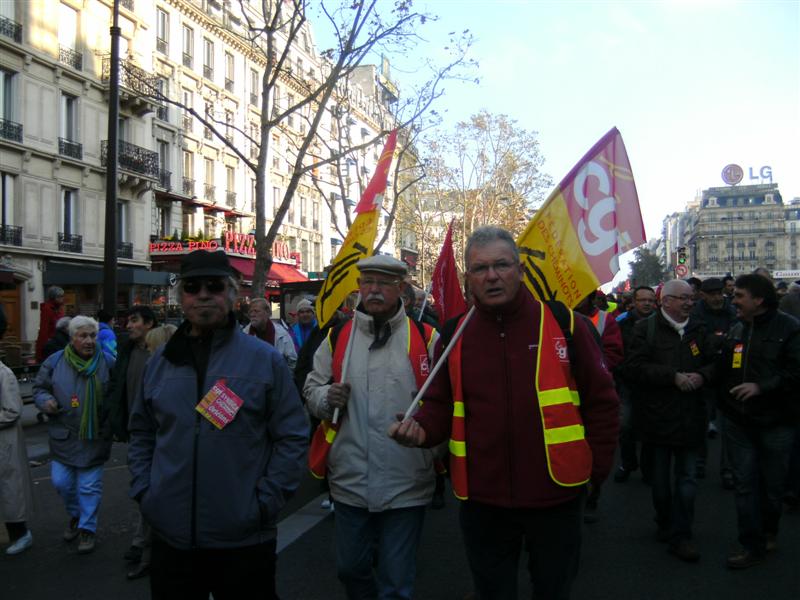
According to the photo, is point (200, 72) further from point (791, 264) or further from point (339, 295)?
point (791, 264)

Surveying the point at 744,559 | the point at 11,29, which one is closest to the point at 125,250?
the point at 11,29

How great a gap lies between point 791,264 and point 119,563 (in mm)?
160565

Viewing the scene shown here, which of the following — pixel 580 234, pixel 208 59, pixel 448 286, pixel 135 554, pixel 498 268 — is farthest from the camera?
pixel 208 59

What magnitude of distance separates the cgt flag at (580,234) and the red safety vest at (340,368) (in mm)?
647

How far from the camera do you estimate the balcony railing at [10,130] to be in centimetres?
2411

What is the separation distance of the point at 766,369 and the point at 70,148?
27283 millimetres

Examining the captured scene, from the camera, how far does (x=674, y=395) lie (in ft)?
16.6

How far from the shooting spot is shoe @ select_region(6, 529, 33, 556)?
5367mm

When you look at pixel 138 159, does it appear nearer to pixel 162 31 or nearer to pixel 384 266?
pixel 162 31

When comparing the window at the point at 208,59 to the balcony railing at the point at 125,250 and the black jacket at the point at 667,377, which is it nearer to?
the balcony railing at the point at 125,250

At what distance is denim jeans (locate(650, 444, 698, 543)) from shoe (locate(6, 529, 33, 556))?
453 centimetres

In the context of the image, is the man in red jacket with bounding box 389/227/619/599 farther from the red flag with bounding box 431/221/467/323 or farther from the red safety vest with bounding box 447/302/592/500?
the red flag with bounding box 431/221/467/323

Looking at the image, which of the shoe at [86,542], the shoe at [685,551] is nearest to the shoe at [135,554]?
the shoe at [86,542]

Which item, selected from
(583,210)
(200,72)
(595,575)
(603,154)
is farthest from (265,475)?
(200,72)
